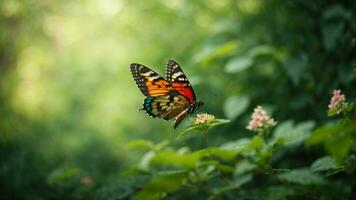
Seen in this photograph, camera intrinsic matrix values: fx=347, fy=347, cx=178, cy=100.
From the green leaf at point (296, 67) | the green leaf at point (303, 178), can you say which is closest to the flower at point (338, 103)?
the green leaf at point (303, 178)

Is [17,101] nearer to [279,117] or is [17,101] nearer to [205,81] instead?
[205,81]

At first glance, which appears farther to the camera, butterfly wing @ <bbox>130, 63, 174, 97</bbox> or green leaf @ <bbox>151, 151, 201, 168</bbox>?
butterfly wing @ <bbox>130, 63, 174, 97</bbox>

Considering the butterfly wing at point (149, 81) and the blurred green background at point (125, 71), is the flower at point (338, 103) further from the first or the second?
the butterfly wing at point (149, 81)

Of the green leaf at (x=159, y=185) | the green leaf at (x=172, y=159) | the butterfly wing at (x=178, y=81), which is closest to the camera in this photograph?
the green leaf at (x=172, y=159)

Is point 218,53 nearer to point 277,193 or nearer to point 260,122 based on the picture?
point 260,122

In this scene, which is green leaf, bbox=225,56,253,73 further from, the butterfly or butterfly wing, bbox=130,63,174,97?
butterfly wing, bbox=130,63,174,97

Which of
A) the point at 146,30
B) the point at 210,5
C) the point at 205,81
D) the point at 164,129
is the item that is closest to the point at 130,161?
the point at 164,129

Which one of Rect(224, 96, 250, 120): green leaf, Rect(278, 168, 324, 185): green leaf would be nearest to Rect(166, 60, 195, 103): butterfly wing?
Rect(224, 96, 250, 120): green leaf

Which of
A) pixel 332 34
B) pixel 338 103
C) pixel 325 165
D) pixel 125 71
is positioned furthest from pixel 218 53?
pixel 125 71
